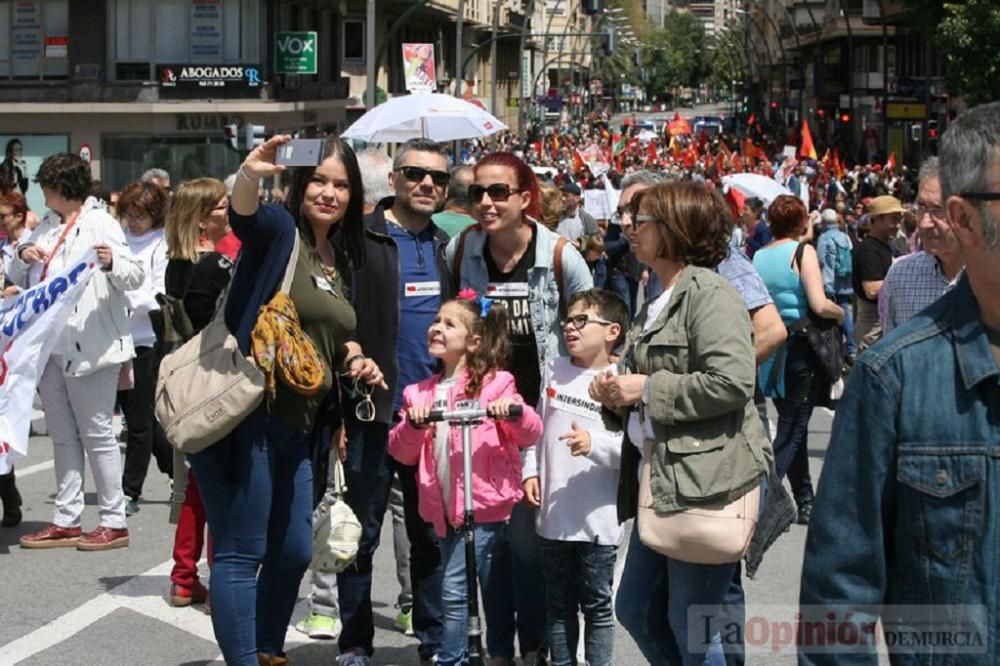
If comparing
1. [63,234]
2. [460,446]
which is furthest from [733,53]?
[460,446]

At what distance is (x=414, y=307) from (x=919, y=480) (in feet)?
12.8

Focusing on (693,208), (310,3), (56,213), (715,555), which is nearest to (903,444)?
(715,555)

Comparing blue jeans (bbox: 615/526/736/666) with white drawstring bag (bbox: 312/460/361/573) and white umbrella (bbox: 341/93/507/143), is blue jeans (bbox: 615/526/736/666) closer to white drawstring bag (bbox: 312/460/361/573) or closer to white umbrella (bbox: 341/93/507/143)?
white drawstring bag (bbox: 312/460/361/573)

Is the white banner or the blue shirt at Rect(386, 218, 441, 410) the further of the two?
the white banner

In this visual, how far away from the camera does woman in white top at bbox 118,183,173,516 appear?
33.0ft

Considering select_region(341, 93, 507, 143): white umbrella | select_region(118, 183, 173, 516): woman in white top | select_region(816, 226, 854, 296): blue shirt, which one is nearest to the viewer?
select_region(118, 183, 173, 516): woman in white top

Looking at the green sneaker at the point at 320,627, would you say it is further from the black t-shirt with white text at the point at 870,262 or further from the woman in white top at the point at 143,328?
the black t-shirt with white text at the point at 870,262

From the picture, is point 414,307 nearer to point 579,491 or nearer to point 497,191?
point 497,191

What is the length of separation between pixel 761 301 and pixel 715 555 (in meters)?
1.85

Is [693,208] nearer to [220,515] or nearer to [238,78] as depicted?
[220,515]

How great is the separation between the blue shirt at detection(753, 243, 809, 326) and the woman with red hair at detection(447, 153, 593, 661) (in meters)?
3.73

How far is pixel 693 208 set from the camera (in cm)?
525

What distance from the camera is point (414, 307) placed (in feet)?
22.1

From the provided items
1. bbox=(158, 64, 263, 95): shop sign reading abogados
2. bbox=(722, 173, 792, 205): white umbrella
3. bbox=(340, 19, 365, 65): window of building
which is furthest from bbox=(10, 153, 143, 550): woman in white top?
bbox=(340, 19, 365, 65): window of building
